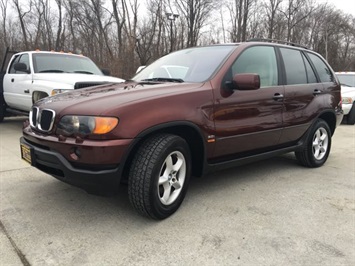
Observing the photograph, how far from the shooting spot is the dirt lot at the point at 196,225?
2.52 metres

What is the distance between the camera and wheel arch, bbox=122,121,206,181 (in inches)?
114

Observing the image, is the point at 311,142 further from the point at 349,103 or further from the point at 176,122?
the point at 349,103

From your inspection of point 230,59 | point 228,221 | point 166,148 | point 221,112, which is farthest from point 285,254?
point 230,59

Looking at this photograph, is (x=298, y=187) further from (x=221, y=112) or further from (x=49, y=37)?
(x=49, y=37)

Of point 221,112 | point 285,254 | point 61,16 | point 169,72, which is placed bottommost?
point 285,254

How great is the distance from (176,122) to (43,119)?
1.19 meters

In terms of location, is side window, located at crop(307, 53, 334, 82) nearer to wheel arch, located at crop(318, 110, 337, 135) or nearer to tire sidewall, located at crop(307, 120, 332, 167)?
wheel arch, located at crop(318, 110, 337, 135)

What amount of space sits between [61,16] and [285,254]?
114 feet

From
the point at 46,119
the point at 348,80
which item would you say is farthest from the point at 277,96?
the point at 348,80

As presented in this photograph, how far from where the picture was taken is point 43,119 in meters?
3.06

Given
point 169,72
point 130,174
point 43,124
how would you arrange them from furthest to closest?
1. point 169,72
2. point 43,124
3. point 130,174

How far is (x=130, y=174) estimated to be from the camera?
2.87 metres

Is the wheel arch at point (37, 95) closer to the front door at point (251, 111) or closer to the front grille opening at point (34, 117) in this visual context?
the front grille opening at point (34, 117)

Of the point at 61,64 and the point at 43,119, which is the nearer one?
the point at 43,119
